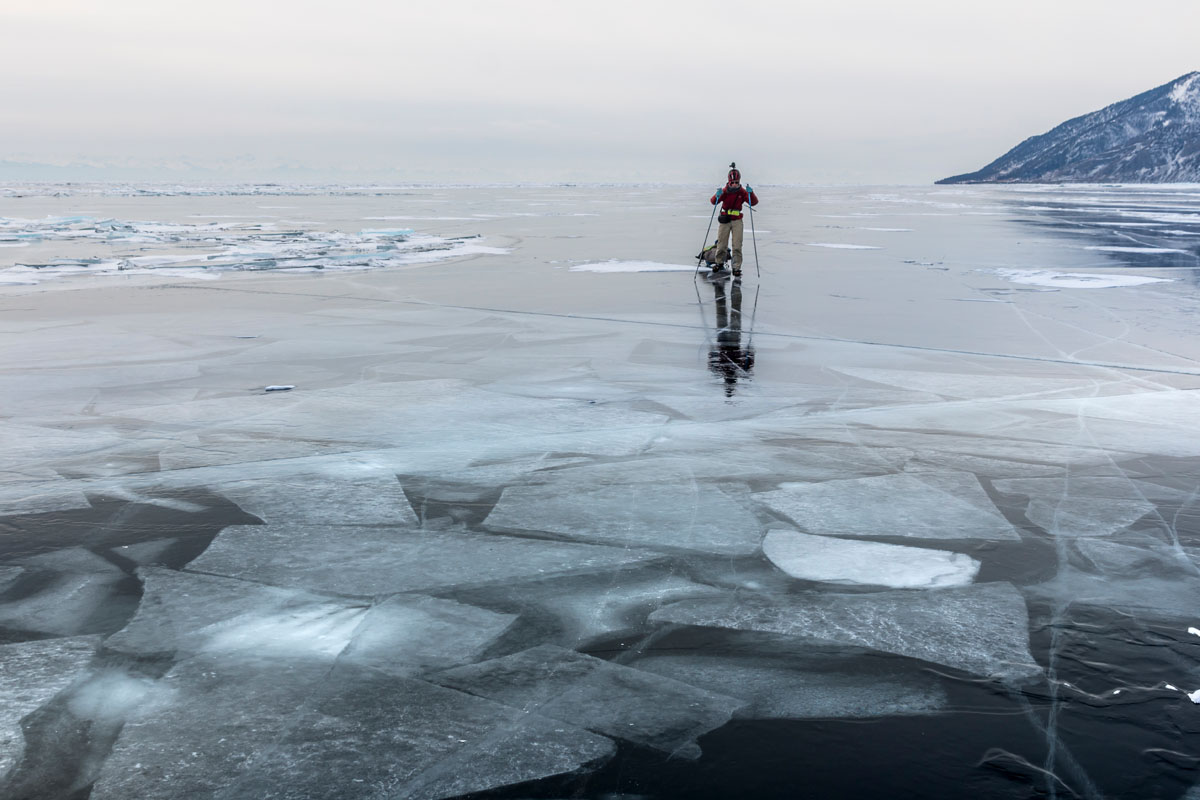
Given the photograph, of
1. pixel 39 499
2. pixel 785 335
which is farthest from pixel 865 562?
pixel 785 335

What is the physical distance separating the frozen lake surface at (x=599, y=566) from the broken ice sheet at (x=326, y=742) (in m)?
0.01

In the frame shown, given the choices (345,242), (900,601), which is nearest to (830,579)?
(900,601)

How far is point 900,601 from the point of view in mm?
3627

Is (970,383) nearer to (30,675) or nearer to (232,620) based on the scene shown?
(232,620)

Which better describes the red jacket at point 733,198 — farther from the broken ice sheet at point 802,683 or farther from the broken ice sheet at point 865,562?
the broken ice sheet at point 802,683

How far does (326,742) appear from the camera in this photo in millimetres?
2662

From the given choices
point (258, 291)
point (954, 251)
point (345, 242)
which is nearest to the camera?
point (258, 291)

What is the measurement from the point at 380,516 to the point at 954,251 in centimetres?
1938

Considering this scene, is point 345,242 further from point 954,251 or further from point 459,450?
point 459,450

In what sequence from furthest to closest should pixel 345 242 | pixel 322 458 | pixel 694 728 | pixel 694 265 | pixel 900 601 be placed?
1. pixel 345 242
2. pixel 694 265
3. pixel 322 458
4. pixel 900 601
5. pixel 694 728

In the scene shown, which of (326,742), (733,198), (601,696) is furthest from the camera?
(733,198)

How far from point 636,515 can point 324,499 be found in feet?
4.94

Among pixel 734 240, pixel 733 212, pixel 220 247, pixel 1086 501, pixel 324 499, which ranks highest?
pixel 733 212

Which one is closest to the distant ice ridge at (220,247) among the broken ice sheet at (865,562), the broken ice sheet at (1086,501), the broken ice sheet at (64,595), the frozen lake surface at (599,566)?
the frozen lake surface at (599,566)
